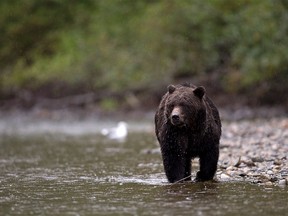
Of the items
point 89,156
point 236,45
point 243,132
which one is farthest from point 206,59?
point 89,156

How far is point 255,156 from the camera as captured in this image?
1030cm

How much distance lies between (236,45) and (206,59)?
130 cm

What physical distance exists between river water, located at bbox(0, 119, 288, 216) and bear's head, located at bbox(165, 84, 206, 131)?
2.42ft

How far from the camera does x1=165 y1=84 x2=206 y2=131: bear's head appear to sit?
25.9 feet

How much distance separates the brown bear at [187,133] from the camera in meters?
8.06

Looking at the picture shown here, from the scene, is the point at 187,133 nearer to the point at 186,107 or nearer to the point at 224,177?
the point at 186,107

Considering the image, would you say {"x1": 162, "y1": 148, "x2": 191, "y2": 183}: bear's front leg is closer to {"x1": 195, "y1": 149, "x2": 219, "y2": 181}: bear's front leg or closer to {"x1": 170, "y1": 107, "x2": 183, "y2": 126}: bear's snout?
{"x1": 195, "y1": 149, "x2": 219, "y2": 181}: bear's front leg

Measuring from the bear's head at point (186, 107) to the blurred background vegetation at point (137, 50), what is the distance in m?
13.8

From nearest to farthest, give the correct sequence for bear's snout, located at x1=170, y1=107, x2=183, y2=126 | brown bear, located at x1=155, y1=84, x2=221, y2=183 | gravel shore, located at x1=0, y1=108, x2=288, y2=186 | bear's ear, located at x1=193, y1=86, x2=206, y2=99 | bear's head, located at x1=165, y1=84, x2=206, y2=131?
1. bear's snout, located at x1=170, y1=107, x2=183, y2=126
2. bear's head, located at x1=165, y1=84, x2=206, y2=131
3. brown bear, located at x1=155, y1=84, x2=221, y2=183
4. bear's ear, located at x1=193, y1=86, x2=206, y2=99
5. gravel shore, located at x1=0, y1=108, x2=288, y2=186

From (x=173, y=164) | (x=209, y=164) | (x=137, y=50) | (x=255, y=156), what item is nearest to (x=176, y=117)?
(x=173, y=164)

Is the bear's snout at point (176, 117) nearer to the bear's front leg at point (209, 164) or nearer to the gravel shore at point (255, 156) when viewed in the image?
the bear's front leg at point (209, 164)

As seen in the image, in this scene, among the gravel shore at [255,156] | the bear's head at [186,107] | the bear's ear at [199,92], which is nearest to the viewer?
the bear's head at [186,107]

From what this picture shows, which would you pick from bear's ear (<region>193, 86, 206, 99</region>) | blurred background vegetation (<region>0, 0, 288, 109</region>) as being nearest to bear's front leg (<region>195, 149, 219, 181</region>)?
bear's ear (<region>193, 86, 206, 99</region>)

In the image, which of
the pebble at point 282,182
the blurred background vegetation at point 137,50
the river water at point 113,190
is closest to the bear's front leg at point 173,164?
the river water at point 113,190
